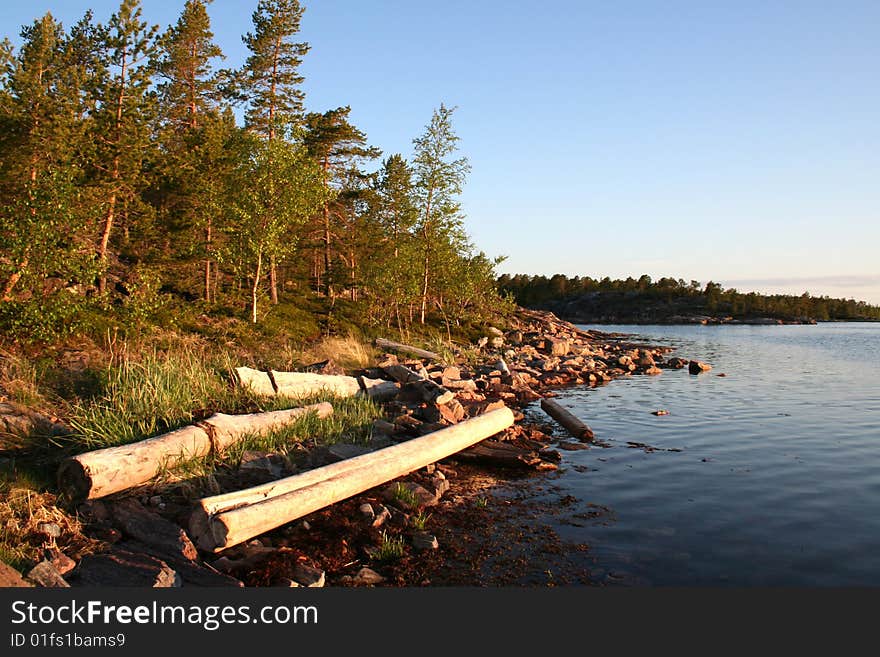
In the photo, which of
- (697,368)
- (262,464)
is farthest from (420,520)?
(697,368)

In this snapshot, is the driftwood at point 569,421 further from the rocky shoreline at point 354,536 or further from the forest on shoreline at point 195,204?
the forest on shoreline at point 195,204

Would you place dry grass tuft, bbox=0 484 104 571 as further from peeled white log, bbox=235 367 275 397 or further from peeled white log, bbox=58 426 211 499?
peeled white log, bbox=235 367 275 397

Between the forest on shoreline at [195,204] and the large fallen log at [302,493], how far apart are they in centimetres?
1079

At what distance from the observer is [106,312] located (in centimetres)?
Answer: 1959

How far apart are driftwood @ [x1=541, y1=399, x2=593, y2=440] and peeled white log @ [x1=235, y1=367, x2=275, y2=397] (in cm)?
762

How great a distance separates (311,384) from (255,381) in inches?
62.9

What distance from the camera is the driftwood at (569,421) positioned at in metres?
14.3

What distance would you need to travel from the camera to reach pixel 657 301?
115250 mm

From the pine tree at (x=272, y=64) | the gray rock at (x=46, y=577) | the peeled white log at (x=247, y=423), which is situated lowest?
the gray rock at (x=46, y=577)

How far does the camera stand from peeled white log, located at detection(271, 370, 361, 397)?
43.6 feet

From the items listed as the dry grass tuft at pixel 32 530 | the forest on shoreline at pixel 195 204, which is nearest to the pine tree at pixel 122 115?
the forest on shoreline at pixel 195 204

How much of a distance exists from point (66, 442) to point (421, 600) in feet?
21.6

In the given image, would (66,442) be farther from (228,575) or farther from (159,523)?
(228,575)

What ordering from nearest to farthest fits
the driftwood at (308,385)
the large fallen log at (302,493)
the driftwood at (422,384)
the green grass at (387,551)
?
the large fallen log at (302,493) < the green grass at (387,551) < the driftwood at (308,385) < the driftwood at (422,384)
